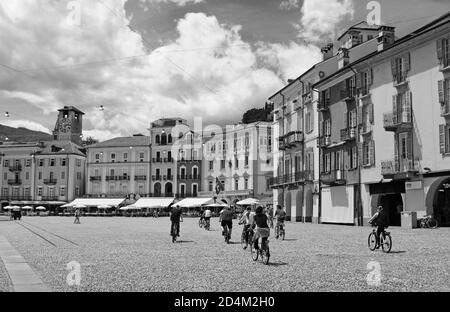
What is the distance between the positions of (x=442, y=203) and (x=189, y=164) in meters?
66.9

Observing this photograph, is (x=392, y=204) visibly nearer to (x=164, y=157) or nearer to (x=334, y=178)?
(x=334, y=178)

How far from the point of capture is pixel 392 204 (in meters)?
42.3

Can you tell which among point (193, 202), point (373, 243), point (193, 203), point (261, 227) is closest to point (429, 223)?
point (373, 243)

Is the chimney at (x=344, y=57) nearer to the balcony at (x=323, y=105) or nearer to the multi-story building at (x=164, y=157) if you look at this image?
the balcony at (x=323, y=105)

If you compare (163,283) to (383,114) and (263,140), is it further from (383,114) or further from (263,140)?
(263,140)

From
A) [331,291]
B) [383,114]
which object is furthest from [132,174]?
[331,291]

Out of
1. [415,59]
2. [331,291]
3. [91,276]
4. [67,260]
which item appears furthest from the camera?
[415,59]

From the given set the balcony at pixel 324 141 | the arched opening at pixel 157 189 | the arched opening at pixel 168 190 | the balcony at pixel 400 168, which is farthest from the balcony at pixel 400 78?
the arched opening at pixel 157 189

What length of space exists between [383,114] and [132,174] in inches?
2861

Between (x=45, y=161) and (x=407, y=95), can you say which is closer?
(x=407, y=95)

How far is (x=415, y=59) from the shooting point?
3647 cm

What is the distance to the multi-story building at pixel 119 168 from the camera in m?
106

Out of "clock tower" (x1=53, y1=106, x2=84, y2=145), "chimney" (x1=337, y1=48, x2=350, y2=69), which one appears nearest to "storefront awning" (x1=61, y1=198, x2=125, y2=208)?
"clock tower" (x1=53, y1=106, x2=84, y2=145)
